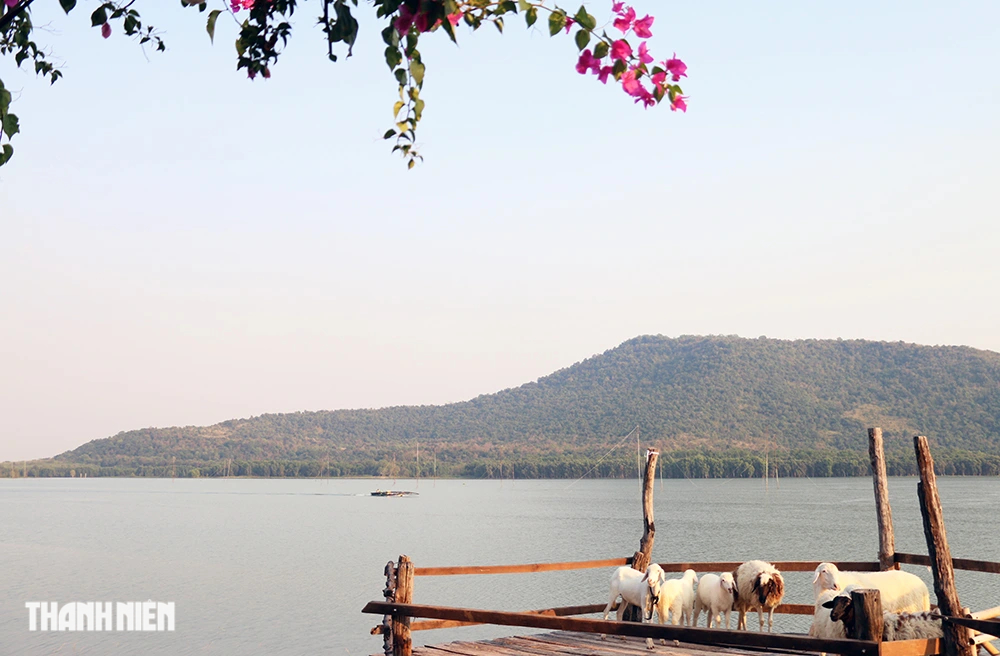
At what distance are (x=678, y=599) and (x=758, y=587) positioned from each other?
90cm

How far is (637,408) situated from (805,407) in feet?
104

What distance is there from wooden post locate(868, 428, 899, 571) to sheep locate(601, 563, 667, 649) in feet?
8.74

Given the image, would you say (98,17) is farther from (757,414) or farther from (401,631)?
(757,414)

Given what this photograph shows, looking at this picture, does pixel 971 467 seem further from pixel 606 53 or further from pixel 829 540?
pixel 606 53


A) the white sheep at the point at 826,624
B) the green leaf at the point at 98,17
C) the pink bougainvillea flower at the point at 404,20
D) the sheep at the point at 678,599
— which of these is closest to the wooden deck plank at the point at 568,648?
the sheep at the point at 678,599

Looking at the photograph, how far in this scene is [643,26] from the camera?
8.89 feet

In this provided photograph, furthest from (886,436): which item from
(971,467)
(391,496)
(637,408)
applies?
(391,496)

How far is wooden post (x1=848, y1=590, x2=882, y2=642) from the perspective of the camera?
4910 mm

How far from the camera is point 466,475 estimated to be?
189 meters

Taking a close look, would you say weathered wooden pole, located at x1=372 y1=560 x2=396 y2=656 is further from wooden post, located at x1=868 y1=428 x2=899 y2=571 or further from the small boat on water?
the small boat on water

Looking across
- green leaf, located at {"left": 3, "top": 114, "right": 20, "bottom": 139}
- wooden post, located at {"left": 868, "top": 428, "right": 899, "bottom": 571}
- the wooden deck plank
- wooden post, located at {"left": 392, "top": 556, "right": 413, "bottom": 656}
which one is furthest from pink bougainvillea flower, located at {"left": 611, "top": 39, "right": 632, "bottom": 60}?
wooden post, located at {"left": 868, "top": 428, "right": 899, "bottom": 571}

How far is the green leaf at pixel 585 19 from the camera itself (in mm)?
2613

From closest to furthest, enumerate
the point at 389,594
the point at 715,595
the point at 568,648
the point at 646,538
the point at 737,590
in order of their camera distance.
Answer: the point at 389,594, the point at 568,648, the point at 737,590, the point at 715,595, the point at 646,538

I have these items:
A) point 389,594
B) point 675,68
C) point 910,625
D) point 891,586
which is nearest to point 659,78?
point 675,68
